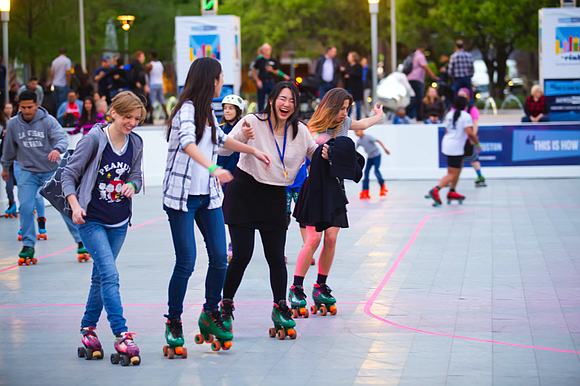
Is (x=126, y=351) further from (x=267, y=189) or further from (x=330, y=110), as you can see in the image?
(x=330, y=110)

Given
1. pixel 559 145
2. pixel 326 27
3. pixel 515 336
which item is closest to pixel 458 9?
pixel 326 27

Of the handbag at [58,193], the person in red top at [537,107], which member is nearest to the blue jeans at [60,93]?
the person in red top at [537,107]

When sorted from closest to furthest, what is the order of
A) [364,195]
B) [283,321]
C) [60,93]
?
[283,321]
[364,195]
[60,93]

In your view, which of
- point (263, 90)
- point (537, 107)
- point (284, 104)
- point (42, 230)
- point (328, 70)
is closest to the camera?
point (284, 104)

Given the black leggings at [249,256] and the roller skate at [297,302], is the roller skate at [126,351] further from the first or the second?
the roller skate at [297,302]

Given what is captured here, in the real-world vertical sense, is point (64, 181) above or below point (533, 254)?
above

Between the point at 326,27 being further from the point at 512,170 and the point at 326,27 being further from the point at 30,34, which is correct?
the point at 512,170

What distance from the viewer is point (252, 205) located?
5.53 meters

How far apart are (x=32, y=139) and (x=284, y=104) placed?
14.5ft

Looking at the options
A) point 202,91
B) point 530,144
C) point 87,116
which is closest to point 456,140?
point 530,144

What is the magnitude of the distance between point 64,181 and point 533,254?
586 cm

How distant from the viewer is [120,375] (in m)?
4.98

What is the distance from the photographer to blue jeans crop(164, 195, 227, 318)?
16.9 feet

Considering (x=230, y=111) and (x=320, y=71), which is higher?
(x=320, y=71)
